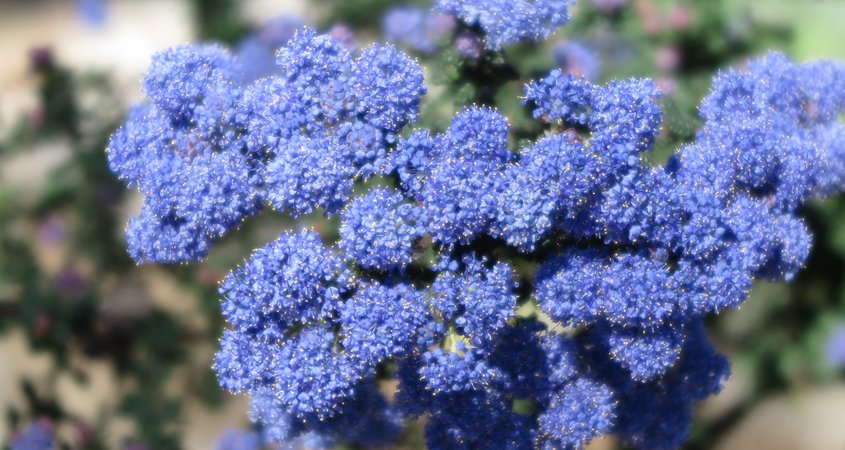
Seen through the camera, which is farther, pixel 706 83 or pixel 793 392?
pixel 793 392

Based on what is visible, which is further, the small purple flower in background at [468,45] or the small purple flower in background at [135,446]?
the small purple flower in background at [135,446]

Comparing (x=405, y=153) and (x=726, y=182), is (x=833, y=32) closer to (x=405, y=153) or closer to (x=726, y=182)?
(x=726, y=182)

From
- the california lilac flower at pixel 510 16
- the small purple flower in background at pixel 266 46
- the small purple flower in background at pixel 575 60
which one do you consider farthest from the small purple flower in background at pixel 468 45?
the small purple flower in background at pixel 266 46

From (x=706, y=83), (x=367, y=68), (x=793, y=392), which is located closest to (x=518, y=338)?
(x=367, y=68)

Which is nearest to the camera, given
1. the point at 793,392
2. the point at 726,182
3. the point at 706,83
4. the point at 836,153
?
the point at 726,182

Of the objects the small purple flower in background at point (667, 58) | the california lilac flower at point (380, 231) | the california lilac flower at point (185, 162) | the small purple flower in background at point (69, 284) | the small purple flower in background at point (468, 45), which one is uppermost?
the small purple flower in background at point (667, 58)

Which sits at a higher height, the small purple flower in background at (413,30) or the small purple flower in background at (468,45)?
the small purple flower in background at (413,30)

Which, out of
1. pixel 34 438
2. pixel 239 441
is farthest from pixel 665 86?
pixel 34 438

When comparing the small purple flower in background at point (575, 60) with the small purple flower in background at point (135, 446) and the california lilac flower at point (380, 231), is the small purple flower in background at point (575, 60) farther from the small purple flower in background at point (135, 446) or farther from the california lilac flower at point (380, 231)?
the small purple flower in background at point (135, 446)
